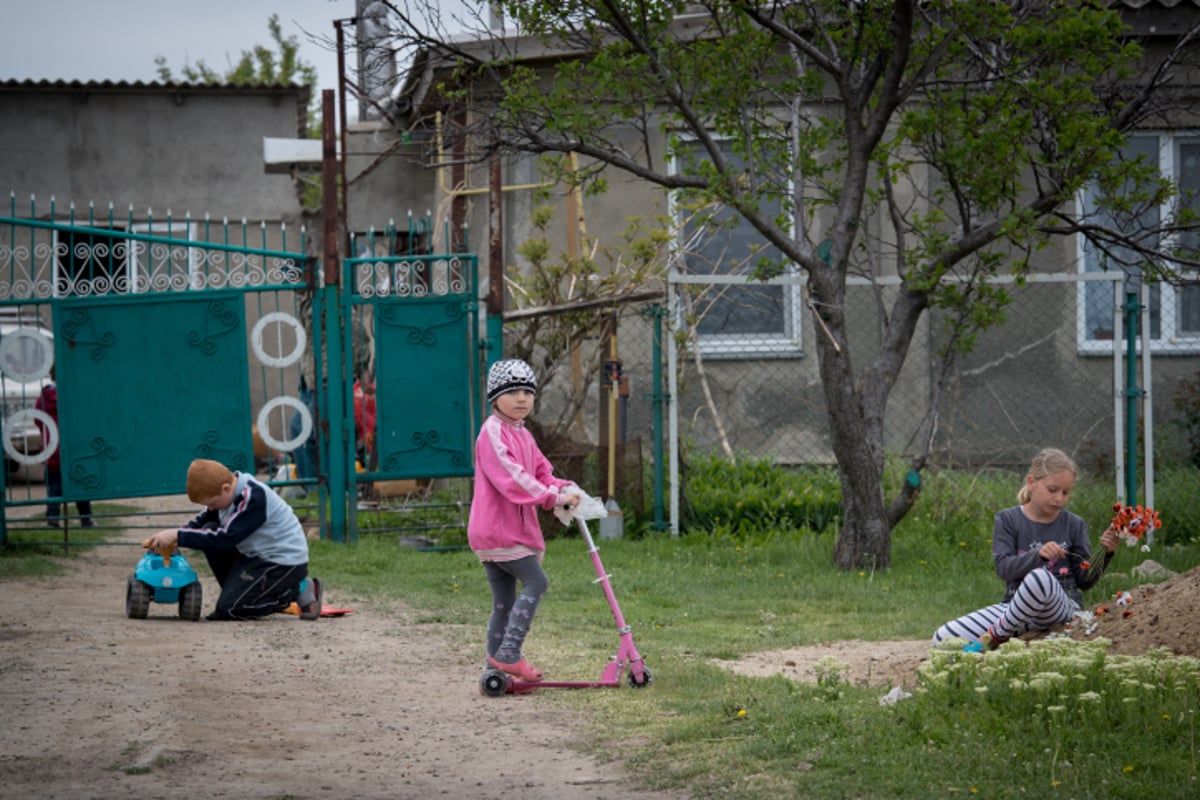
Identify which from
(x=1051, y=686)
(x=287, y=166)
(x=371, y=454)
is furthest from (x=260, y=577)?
(x=287, y=166)

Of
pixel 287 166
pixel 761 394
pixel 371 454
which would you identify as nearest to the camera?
pixel 371 454

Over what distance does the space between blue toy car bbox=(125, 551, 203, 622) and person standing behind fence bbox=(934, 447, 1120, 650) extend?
4.26 m

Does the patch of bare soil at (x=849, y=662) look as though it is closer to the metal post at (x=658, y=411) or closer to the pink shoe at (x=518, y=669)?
the pink shoe at (x=518, y=669)

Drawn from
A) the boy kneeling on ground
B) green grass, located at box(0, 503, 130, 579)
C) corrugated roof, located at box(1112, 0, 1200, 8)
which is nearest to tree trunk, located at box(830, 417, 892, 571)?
the boy kneeling on ground

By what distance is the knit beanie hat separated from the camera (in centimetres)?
614

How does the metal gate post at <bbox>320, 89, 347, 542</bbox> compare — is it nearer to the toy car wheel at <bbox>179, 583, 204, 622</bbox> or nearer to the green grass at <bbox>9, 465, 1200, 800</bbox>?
the green grass at <bbox>9, 465, 1200, 800</bbox>

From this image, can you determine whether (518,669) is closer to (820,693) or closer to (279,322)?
(820,693)

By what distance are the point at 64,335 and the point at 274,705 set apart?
6.01 m

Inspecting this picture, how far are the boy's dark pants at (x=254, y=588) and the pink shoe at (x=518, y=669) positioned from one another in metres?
2.49

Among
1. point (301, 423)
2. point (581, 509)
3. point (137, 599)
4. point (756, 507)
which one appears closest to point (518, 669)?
point (581, 509)

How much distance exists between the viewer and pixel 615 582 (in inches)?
364

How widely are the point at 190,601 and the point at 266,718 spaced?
2834mm

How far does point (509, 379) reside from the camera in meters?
6.14

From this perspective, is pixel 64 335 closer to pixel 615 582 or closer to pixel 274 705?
pixel 615 582
